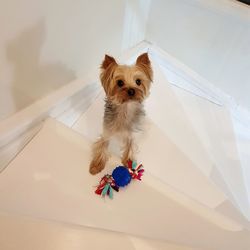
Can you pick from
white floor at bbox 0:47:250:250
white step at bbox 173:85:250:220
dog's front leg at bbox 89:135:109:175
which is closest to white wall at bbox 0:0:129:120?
white floor at bbox 0:47:250:250

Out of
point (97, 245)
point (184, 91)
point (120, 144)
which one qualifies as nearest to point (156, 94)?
point (184, 91)

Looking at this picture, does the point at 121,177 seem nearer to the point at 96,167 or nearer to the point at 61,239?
the point at 96,167

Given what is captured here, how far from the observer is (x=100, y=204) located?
1.17 m

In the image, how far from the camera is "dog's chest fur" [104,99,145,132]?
140cm

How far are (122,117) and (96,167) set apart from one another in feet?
1.01

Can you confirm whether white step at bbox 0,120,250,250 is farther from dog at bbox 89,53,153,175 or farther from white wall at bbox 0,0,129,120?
white wall at bbox 0,0,129,120

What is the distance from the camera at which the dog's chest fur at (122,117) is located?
1404 millimetres

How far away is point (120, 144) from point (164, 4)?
1.31 metres

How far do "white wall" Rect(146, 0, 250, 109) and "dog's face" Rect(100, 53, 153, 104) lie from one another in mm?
981

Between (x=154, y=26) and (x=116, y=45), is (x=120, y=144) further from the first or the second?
(x=154, y=26)

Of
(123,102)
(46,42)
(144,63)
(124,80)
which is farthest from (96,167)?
(46,42)

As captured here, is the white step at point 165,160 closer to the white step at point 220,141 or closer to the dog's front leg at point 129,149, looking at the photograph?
the dog's front leg at point 129,149

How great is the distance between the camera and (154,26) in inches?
92.7

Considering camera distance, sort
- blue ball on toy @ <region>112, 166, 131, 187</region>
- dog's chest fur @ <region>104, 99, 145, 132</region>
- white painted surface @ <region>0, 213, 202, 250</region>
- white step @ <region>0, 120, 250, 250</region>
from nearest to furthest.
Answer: white painted surface @ <region>0, 213, 202, 250</region>
white step @ <region>0, 120, 250, 250</region>
blue ball on toy @ <region>112, 166, 131, 187</region>
dog's chest fur @ <region>104, 99, 145, 132</region>
